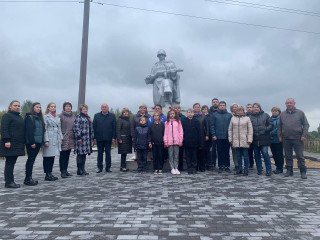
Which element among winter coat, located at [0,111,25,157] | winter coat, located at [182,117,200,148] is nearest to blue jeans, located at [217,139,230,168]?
winter coat, located at [182,117,200,148]

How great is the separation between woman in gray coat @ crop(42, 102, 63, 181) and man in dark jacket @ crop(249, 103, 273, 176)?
4956mm

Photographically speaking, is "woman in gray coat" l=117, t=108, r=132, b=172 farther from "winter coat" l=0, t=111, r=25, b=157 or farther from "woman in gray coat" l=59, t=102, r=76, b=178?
"winter coat" l=0, t=111, r=25, b=157

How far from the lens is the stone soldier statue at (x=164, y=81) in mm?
12266

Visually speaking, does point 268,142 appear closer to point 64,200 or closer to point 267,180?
point 267,180

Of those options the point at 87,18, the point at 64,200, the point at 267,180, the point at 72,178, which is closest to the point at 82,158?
the point at 72,178

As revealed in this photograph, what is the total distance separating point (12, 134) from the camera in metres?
6.34

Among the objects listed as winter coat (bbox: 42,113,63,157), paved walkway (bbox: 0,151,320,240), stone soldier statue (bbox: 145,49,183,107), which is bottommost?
paved walkway (bbox: 0,151,320,240)

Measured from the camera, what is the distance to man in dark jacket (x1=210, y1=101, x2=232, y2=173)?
8.23 meters

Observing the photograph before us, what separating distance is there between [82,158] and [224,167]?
386 centimetres

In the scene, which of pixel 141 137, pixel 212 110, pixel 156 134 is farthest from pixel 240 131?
pixel 141 137

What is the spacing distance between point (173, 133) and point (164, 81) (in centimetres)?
454

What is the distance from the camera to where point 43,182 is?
23.1ft

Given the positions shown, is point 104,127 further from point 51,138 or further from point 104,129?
point 51,138

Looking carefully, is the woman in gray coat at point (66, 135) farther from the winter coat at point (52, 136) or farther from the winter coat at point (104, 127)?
the winter coat at point (104, 127)
